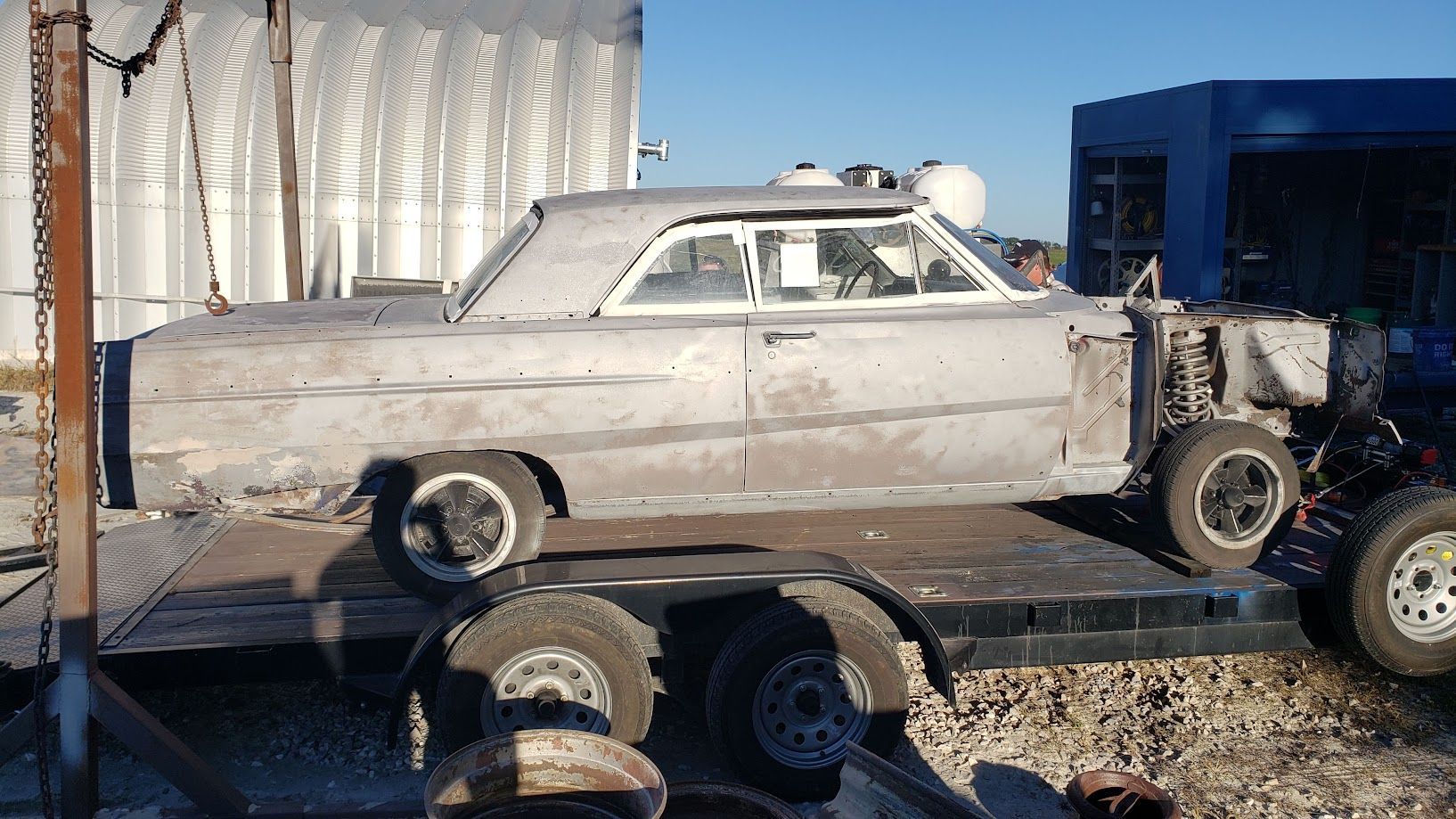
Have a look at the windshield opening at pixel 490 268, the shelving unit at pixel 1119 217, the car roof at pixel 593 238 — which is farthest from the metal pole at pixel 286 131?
the shelving unit at pixel 1119 217

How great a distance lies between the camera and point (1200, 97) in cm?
1273

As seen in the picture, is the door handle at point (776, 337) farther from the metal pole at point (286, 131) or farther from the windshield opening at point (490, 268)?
the metal pole at point (286, 131)

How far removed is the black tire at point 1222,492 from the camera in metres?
4.98

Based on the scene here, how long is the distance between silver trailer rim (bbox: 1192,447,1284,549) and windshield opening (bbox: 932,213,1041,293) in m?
1.17

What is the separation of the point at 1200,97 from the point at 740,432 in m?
10.2

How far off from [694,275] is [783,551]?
1.26 m

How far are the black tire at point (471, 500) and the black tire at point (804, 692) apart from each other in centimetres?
109

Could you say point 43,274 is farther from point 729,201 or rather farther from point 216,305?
point 729,201

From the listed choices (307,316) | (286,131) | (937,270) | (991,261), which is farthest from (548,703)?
(286,131)

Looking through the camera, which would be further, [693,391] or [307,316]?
[307,316]

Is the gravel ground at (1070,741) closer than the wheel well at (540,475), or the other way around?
the gravel ground at (1070,741)

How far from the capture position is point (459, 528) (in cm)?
470

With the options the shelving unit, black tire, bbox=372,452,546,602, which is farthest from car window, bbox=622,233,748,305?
the shelving unit

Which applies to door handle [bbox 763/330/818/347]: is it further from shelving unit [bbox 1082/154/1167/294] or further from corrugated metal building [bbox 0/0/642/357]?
shelving unit [bbox 1082/154/1167/294]
